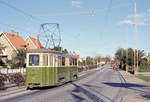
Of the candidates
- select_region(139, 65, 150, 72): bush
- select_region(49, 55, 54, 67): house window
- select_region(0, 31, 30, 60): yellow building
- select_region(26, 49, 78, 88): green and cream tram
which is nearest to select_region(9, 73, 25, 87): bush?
select_region(26, 49, 78, 88): green and cream tram

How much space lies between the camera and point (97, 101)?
11008mm

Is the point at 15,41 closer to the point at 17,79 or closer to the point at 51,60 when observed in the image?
the point at 17,79

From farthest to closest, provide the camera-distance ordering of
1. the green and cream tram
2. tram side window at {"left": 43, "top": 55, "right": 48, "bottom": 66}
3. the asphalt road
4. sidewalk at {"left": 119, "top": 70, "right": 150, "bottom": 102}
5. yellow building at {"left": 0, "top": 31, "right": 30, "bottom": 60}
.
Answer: yellow building at {"left": 0, "top": 31, "right": 30, "bottom": 60}, tram side window at {"left": 43, "top": 55, "right": 48, "bottom": 66}, the green and cream tram, the asphalt road, sidewalk at {"left": 119, "top": 70, "right": 150, "bottom": 102}

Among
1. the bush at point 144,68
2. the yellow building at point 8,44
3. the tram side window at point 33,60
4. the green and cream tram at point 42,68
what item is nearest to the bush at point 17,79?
the green and cream tram at point 42,68

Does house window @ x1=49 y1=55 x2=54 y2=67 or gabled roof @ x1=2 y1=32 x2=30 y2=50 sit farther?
gabled roof @ x1=2 y1=32 x2=30 y2=50

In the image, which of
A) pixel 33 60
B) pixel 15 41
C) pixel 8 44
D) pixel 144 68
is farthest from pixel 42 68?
pixel 144 68

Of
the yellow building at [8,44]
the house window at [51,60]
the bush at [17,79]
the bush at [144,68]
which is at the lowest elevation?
the bush at [144,68]

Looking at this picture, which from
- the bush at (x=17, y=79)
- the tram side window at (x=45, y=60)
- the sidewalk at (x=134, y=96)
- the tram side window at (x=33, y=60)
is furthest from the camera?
the bush at (x=17, y=79)

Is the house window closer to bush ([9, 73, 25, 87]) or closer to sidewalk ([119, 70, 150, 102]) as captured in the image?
bush ([9, 73, 25, 87])

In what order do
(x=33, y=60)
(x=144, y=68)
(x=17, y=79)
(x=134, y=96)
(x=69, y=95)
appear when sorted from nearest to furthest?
1. (x=134, y=96)
2. (x=69, y=95)
3. (x=33, y=60)
4. (x=17, y=79)
5. (x=144, y=68)

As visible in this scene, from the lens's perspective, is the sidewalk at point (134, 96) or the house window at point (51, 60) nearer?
the sidewalk at point (134, 96)

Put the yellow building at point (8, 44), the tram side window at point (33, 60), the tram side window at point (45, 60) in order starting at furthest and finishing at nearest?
the yellow building at point (8, 44), the tram side window at point (45, 60), the tram side window at point (33, 60)

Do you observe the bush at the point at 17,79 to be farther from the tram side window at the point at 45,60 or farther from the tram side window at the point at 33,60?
the tram side window at the point at 45,60

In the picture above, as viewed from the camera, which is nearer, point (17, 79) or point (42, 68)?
point (42, 68)
